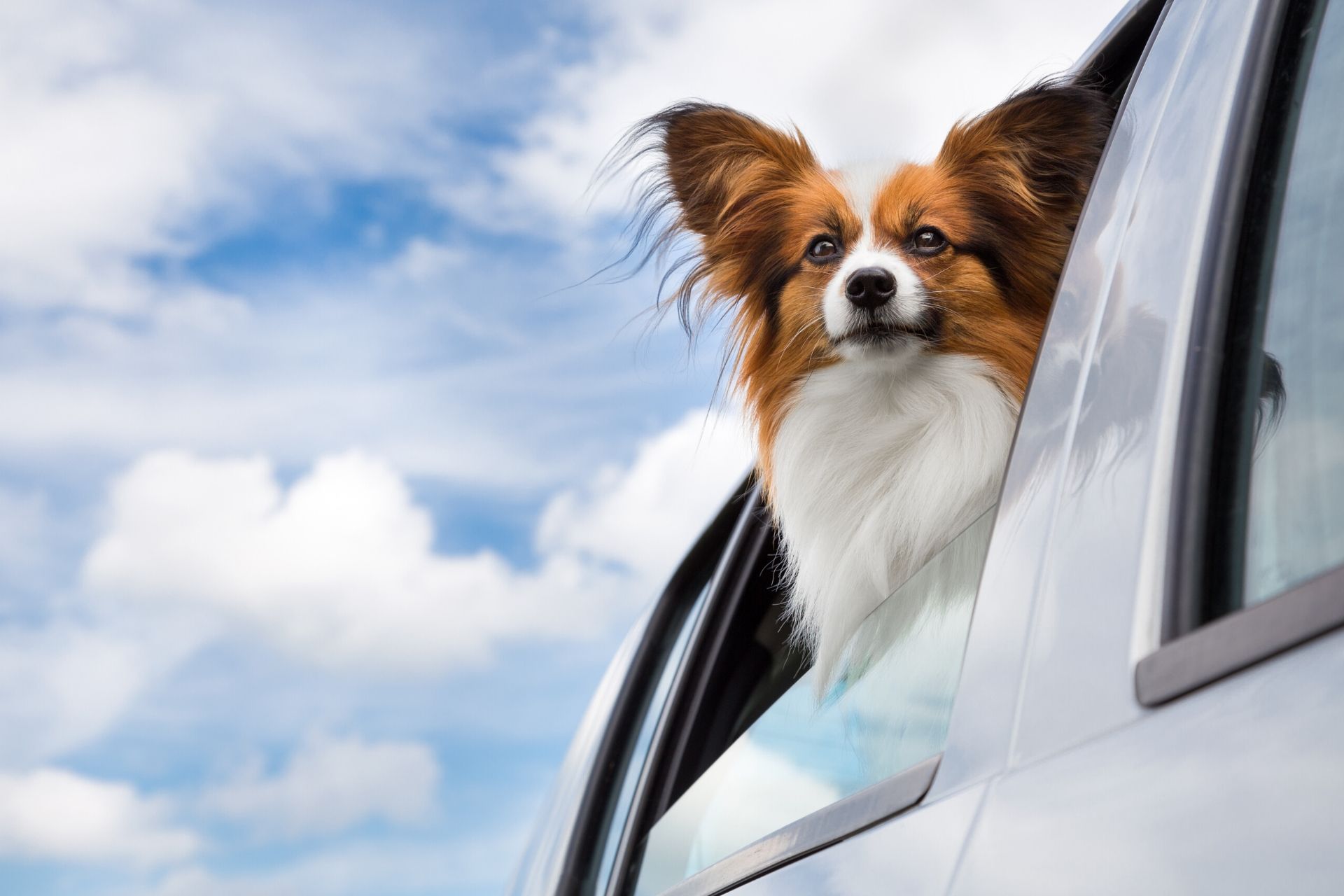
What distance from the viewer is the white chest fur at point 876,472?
2.29 metres

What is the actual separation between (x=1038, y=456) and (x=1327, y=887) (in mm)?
519

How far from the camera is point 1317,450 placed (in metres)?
0.81

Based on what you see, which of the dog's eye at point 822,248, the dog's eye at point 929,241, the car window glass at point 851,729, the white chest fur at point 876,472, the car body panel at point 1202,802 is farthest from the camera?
the dog's eye at point 822,248

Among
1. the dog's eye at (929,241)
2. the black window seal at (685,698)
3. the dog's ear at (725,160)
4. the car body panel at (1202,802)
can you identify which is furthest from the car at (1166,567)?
the dog's ear at (725,160)

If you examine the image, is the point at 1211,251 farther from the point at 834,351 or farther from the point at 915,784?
the point at 834,351

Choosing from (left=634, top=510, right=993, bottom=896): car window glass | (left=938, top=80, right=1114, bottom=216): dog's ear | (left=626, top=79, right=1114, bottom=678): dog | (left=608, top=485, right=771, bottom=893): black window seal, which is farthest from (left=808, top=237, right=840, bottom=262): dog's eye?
(left=634, top=510, right=993, bottom=896): car window glass

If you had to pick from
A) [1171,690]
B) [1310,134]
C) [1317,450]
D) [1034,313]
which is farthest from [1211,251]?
[1034,313]

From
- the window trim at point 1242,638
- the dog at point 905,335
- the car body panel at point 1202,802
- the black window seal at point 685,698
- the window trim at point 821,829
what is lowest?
the car body panel at point 1202,802

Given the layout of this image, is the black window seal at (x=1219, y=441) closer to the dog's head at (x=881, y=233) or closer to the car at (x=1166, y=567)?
the car at (x=1166, y=567)

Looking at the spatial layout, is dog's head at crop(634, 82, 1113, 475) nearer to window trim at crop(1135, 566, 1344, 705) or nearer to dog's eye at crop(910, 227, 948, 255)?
dog's eye at crop(910, 227, 948, 255)

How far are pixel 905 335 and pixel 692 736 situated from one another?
38.6 inches

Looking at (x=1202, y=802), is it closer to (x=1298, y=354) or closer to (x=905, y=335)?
(x=1298, y=354)

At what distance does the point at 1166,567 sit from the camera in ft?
2.73

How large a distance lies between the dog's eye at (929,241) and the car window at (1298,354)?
1652mm
